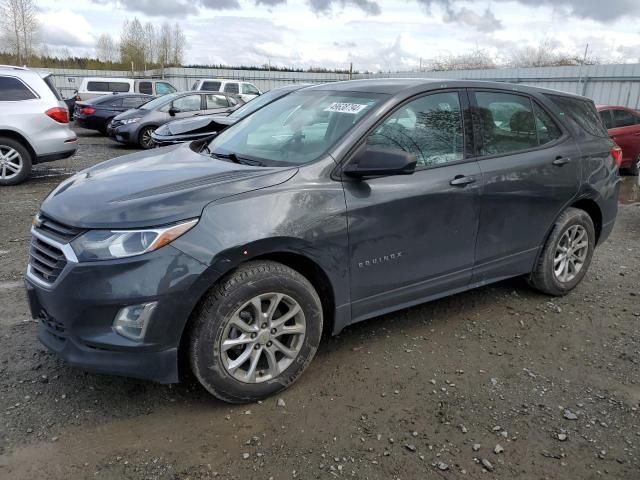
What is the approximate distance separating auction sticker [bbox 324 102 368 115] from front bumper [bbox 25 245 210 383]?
56.6 inches

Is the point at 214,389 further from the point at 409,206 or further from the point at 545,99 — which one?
the point at 545,99

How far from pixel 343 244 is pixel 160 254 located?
1.02 metres

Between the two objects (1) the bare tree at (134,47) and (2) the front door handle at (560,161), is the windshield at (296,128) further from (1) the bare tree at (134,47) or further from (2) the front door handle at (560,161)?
(1) the bare tree at (134,47)

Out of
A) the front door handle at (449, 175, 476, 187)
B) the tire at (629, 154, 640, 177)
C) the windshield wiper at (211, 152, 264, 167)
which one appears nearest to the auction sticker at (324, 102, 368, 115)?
the windshield wiper at (211, 152, 264, 167)

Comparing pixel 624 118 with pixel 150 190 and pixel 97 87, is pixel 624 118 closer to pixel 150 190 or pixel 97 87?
pixel 150 190

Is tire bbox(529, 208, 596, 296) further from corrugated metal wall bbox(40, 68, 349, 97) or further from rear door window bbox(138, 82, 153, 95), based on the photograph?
corrugated metal wall bbox(40, 68, 349, 97)

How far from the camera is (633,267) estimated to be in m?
5.26

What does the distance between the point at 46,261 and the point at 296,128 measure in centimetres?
169

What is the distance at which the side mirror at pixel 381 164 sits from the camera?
290 cm

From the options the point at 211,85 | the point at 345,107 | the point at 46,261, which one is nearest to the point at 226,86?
the point at 211,85

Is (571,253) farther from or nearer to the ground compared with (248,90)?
nearer to the ground

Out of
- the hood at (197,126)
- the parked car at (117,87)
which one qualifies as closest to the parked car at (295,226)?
the hood at (197,126)

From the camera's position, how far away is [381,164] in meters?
2.91

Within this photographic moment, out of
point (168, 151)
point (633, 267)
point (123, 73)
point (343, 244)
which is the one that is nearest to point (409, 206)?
point (343, 244)
